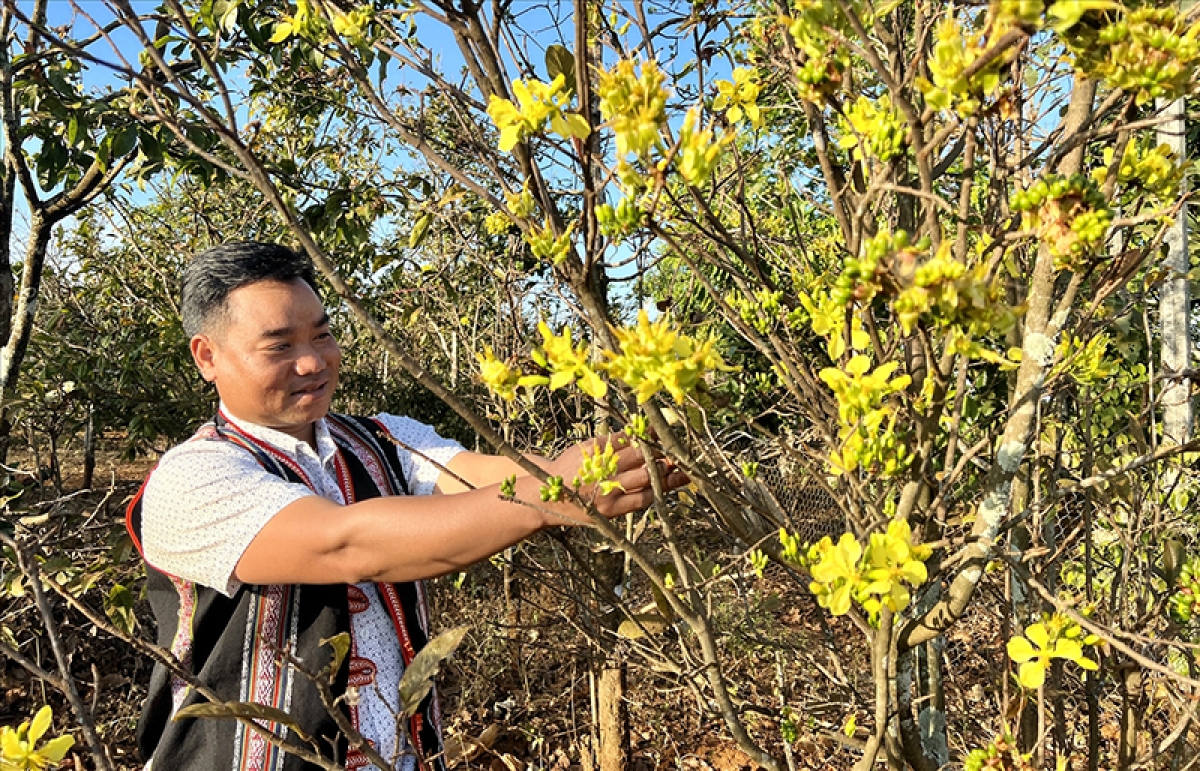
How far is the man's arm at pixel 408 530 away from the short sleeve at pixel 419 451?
0.46 meters

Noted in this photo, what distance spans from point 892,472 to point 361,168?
208 inches

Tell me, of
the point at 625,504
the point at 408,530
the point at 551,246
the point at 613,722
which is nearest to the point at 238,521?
the point at 408,530

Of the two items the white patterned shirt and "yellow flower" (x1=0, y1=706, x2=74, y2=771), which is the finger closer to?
the white patterned shirt

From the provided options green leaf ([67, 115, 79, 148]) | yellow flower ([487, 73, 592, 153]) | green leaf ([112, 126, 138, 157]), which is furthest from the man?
green leaf ([67, 115, 79, 148])

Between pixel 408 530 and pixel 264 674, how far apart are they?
49cm

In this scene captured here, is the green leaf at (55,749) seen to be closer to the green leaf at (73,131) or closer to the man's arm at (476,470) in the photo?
the man's arm at (476,470)

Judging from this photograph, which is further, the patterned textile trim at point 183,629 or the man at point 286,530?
the patterned textile trim at point 183,629

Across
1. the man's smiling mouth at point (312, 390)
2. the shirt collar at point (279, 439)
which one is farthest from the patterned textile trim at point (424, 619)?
the man's smiling mouth at point (312, 390)

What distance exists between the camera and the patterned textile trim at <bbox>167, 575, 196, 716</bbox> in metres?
1.43

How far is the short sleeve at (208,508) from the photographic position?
128cm

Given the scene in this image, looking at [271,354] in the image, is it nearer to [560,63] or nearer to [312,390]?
[312,390]

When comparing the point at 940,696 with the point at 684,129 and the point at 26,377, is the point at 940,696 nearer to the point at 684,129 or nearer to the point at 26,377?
the point at 684,129

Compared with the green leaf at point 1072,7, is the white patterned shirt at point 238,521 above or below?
below

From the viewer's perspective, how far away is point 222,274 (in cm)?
151
